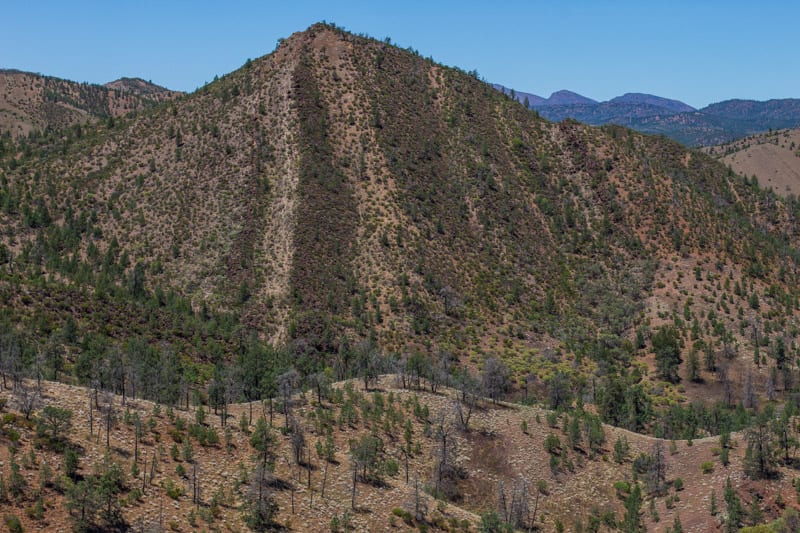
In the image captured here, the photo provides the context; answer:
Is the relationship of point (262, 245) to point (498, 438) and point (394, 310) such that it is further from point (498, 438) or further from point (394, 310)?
point (498, 438)

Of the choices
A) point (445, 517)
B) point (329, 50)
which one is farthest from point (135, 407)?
point (329, 50)

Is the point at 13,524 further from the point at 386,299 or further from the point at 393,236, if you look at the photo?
the point at 393,236

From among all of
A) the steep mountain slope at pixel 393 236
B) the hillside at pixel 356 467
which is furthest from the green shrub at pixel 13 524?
the steep mountain slope at pixel 393 236

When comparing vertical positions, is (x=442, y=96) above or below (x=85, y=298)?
above

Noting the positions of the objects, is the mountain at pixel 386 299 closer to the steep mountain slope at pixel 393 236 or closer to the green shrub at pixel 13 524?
the steep mountain slope at pixel 393 236

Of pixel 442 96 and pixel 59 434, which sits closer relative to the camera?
pixel 59 434

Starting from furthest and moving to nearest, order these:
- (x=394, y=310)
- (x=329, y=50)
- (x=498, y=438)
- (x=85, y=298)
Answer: (x=329, y=50) < (x=394, y=310) < (x=85, y=298) < (x=498, y=438)

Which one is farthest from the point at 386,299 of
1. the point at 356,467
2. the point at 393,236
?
the point at 356,467
